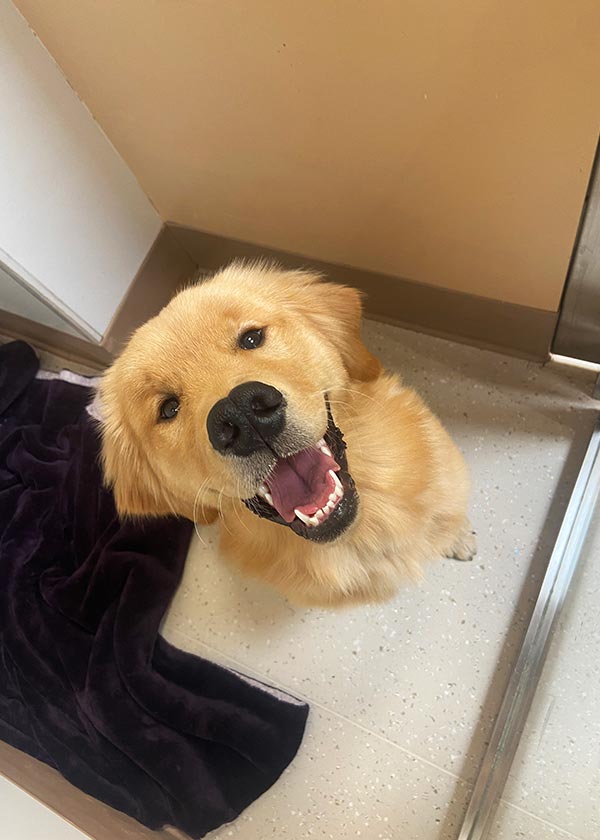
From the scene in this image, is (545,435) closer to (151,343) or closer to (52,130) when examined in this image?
(151,343)

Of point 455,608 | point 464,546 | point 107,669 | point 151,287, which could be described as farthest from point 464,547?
point 151,287

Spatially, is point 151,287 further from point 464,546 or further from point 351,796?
point 351,796

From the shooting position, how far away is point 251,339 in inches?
42.8

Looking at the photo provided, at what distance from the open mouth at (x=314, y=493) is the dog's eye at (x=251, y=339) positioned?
163 mm

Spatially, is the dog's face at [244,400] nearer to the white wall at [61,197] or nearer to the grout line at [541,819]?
the white wall at [61,197]

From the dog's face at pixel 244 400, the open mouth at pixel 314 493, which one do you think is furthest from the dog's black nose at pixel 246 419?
the open mouth at pixel 314 493

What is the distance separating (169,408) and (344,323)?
351mm

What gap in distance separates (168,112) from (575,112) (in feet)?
2.79

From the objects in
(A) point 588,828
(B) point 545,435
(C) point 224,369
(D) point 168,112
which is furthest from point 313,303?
(A) point 588,828

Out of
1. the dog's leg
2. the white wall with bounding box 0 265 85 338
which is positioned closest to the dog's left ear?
the dog's leg

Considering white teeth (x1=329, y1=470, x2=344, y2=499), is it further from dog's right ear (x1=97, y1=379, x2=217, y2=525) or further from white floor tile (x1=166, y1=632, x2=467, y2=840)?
white floor tile (x1=166, y1=632, x2=467, y2=840)

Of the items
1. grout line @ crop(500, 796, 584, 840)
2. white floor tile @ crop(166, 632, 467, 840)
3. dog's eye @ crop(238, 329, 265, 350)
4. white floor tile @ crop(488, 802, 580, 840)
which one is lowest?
white floor tile @ crop(166, 632, 467, 840)

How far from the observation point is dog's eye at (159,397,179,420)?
1091mm

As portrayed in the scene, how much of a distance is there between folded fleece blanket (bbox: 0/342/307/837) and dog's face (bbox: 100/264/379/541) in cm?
57
